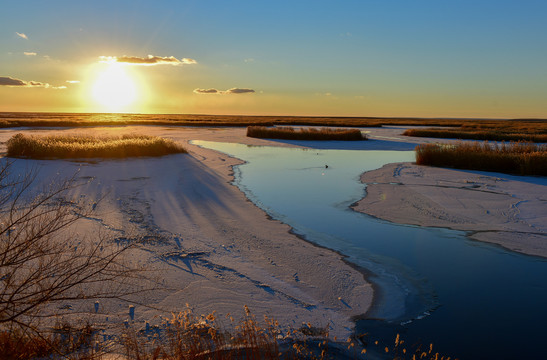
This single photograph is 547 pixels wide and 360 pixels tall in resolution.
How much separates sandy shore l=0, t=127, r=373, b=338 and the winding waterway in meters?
0.47

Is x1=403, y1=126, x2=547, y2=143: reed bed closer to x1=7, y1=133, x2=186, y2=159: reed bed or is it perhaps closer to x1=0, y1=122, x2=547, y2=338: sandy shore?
x1=0, y1=122, x2=547, y2=338: sandy shore

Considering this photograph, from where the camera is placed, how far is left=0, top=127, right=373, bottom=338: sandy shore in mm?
5051

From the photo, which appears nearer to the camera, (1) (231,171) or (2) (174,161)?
(1) (231,171)

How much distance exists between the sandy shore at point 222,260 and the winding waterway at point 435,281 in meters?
0.47

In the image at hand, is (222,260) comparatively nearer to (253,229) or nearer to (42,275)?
(253,229)

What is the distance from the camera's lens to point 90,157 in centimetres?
1866

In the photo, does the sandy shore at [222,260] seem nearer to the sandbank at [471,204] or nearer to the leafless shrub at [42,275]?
the leafless shrub at [42,275]

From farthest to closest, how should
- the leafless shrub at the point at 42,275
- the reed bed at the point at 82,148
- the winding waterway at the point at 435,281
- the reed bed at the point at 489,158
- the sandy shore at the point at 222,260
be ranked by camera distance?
1. the reed bed at the point at 82,148
2. the reed bed at the point at 489,158
3. the sandy shore at the point at 222,260
4. the winding waterway at the point at 435,281
5. the leafless shrub at the point at 42,275

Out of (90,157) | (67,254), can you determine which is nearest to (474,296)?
(67,254)

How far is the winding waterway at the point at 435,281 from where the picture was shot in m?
4.62

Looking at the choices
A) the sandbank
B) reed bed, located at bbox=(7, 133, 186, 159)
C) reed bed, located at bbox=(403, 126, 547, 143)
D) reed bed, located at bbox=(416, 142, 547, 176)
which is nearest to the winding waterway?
the sandbank

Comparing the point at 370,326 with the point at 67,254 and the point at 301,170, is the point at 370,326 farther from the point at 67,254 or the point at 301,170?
the point at 301,170

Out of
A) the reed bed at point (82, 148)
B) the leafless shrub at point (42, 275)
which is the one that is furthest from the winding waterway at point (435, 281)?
the reed bed at point (82, 148)

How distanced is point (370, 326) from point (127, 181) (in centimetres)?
1078
